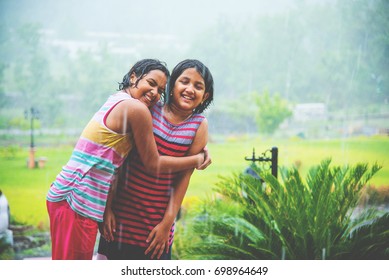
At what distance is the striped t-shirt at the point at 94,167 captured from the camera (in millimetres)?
2205

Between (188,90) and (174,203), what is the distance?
1.93ft

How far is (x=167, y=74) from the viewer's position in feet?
7.73

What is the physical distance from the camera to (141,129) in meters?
2.19

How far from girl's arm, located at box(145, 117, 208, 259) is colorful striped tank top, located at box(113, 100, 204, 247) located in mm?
24

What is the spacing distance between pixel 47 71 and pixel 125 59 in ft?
3.62

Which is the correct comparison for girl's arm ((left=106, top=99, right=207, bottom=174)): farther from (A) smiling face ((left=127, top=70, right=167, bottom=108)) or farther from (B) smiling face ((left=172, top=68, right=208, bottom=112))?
(B) smiling face ((left=172, top=68, right=208, bottom=112))

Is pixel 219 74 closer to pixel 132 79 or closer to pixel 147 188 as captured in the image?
pixel 132 79

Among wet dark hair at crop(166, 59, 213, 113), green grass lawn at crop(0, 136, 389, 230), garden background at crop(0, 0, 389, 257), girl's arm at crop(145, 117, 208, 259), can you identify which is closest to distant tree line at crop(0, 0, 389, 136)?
garden background at crop(0, 0, 389, 257)

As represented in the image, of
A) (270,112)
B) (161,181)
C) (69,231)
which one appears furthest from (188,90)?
(270,112)

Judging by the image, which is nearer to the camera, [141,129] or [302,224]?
[141,129]

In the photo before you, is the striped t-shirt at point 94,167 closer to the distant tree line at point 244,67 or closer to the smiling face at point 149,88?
the smiling face at point 149,88

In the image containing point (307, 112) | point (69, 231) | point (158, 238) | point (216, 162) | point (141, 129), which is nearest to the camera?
point (141, 129)

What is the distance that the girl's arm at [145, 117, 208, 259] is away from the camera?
236 cm
